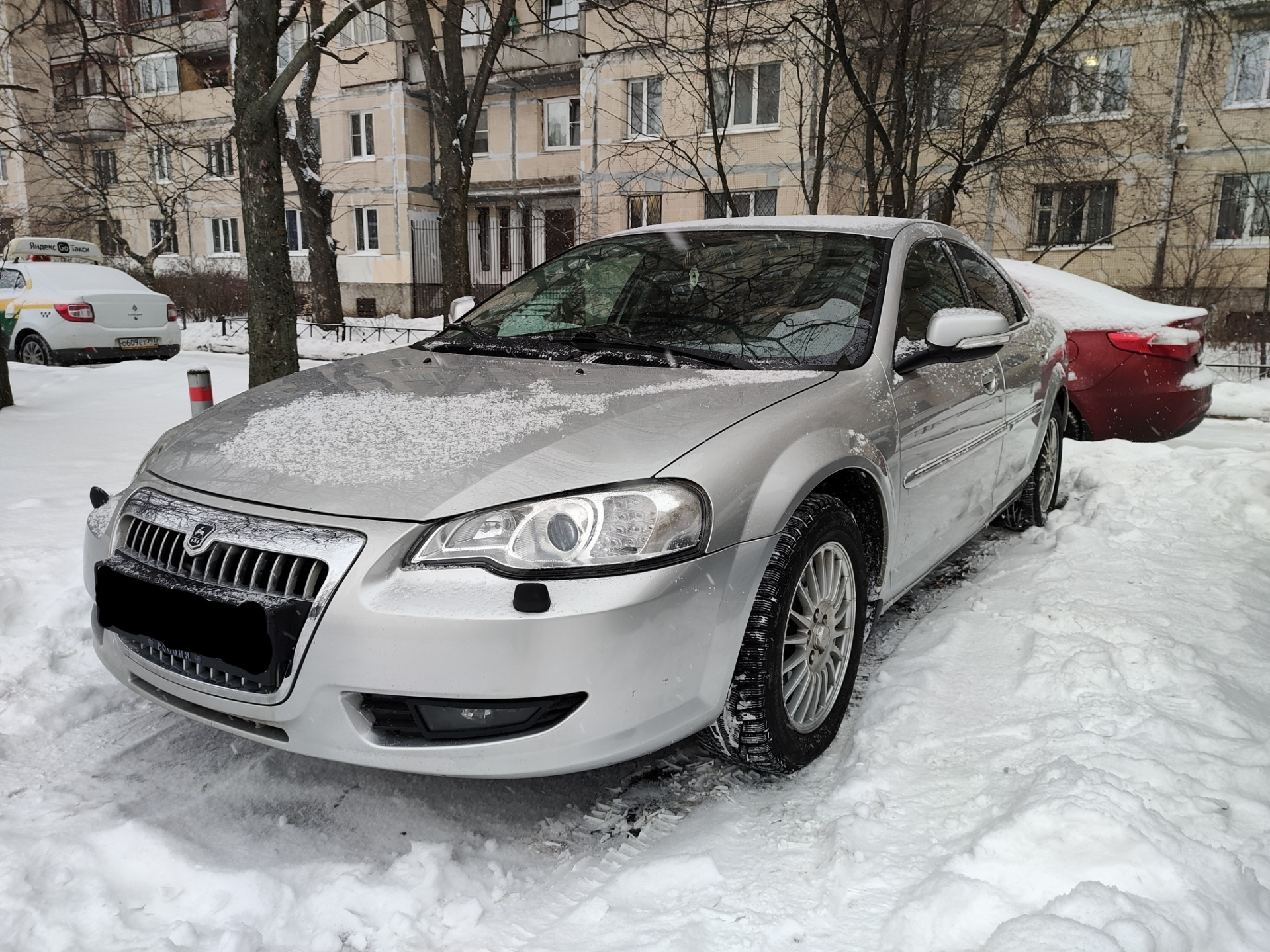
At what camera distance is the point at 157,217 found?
3159cm

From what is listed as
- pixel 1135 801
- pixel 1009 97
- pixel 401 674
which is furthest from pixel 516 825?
pixel 1009 97

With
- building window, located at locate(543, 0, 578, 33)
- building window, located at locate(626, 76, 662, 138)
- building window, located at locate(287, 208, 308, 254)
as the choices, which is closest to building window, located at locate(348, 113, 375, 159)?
building window, located at locate(287, 208, 308, 254)

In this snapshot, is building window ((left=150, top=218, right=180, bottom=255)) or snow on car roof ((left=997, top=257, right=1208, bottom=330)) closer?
snow on car roof ((left=997, top=257, right=1208, bottom=330))

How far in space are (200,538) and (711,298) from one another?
1800mm

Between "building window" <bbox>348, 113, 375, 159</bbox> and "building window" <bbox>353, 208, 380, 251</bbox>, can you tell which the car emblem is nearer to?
"building window" <bbox>353, 208, 380, 251</bbox>

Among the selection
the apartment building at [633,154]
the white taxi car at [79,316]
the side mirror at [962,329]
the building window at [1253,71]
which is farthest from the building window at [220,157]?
the building window at [1253,71]

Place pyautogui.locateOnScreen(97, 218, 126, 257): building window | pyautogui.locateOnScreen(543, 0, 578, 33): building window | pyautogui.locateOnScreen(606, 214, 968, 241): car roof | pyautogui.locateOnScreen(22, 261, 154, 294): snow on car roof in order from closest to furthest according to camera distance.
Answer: pyautogui.locateOnScreen(606, 214, 968, 241): car roof, pyautogui.locateOnScreen(22, 261, 154, 294): snow on car roof, pyautogui.locateOnScreen(543, 0, 578, 33): building window, pyautogui.locateOnScreen(97, 218, 126, 257): building window

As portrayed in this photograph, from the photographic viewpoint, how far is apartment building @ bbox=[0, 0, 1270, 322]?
18.1m

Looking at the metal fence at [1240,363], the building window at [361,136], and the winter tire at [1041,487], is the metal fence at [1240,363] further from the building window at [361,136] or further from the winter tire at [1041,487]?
the building window at [361,136]

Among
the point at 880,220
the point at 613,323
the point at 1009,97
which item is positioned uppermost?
the point at 1009,97

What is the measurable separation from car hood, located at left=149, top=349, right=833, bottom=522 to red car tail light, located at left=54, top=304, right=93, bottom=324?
9.87 m

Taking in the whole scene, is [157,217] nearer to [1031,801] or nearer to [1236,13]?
[1236,13]

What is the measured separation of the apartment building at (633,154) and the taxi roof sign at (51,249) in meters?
1.13

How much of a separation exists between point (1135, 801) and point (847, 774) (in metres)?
0.70
